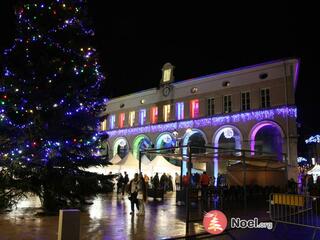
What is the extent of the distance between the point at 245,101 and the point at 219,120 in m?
3.11

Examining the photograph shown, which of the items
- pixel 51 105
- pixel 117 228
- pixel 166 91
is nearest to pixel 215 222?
pixel 117 228

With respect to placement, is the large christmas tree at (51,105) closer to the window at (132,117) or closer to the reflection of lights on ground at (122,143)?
the window at (132,117)

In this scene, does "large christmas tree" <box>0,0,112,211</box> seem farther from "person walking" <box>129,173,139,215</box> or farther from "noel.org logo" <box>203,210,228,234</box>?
"noel.org logo" <box>203,210,228,234</box>

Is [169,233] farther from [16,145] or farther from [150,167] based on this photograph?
[150,167]

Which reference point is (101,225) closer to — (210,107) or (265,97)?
(265,97)

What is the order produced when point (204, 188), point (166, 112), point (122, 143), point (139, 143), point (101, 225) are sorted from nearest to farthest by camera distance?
point (101, 225)
point (204, 188)
point (166, 112)
point (139, 143)
point (122, 143)

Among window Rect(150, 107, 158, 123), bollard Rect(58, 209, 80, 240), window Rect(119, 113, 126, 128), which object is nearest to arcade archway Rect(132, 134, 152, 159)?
window Rect(150, 107, 158, 123)

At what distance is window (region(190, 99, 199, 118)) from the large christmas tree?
22.5 metres

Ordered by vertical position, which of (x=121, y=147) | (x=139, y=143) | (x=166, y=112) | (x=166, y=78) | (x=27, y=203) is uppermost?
(x=166, y=78)

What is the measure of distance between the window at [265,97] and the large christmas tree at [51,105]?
20295 mm

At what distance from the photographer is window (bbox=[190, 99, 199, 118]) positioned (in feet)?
124

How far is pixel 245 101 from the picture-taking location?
34062mm

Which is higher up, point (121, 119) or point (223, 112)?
point (121, 119)

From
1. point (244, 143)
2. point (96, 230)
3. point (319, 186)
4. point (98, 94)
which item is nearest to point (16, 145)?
point (98, 94)
